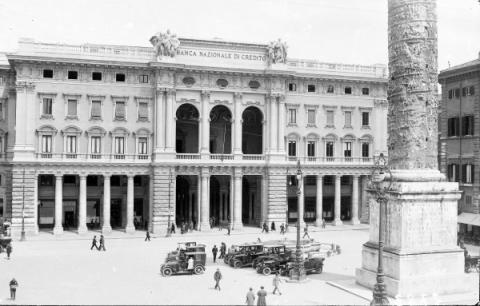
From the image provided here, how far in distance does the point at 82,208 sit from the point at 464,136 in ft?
120

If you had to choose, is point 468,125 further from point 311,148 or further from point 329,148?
point 311,148

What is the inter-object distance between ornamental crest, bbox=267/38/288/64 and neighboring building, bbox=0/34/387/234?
17.0 inches

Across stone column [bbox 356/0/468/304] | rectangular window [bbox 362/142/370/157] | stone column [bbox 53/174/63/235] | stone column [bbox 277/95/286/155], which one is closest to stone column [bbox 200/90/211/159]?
stone column [bbox 277/95/286/155]

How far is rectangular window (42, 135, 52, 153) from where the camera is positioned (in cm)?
5324

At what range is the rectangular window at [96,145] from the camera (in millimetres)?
54688

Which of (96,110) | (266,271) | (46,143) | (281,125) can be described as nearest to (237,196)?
(281,125)

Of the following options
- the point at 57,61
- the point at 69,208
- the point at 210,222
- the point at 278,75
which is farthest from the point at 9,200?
the point at 278,75

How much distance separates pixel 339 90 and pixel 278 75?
8.37 meters

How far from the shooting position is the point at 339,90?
63.3 meters

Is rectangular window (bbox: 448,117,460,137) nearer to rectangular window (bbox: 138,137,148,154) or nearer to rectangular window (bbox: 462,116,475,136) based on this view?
rectangular window (bbox: 462,116,475,136)

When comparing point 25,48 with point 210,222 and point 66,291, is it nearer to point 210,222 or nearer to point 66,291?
point 210,222

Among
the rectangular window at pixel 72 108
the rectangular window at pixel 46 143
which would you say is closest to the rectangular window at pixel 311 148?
the rectangular window at pixel 72 108

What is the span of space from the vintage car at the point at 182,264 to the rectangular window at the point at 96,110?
79.8 feet

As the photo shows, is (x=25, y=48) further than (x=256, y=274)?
Yes
